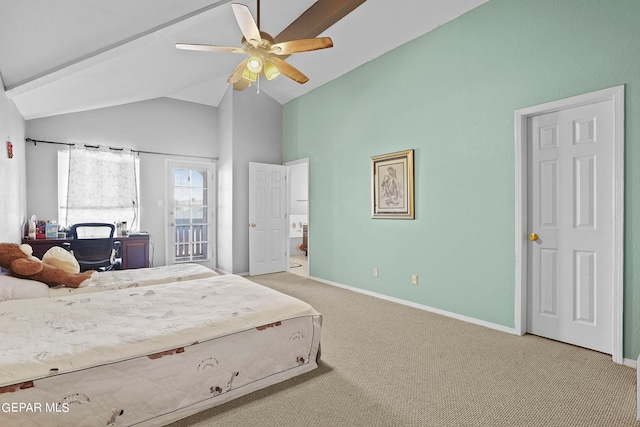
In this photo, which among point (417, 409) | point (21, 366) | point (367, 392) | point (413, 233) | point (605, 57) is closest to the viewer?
point (21, 366)

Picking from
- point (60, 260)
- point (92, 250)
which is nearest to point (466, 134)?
point (60, 260)

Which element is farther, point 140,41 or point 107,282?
point 140,41

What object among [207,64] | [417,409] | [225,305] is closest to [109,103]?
[207,64]

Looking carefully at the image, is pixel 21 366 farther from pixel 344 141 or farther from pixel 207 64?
pixel 344 141

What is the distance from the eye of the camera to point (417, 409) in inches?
72.5

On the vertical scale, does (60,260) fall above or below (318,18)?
below

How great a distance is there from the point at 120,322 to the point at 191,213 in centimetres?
435

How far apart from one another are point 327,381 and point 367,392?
0.92ft

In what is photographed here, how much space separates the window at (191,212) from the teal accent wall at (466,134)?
2.62 m

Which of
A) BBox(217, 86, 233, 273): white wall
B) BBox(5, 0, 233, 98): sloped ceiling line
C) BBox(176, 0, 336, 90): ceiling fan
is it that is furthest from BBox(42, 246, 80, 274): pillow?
BBox(217, 86, 233, 273): white wall

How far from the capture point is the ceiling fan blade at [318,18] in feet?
11.1

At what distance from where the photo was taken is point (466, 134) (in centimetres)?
338

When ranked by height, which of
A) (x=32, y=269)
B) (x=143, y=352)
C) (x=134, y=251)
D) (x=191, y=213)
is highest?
(x=191, y=213)

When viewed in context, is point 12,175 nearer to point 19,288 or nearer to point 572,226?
point 19,288
